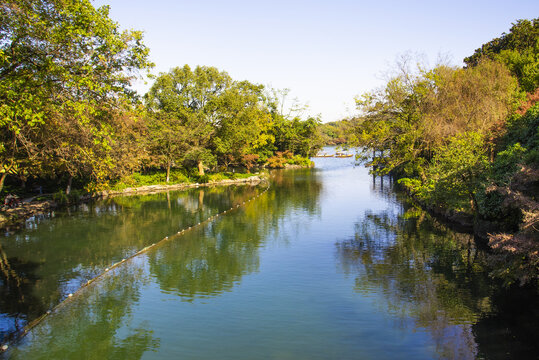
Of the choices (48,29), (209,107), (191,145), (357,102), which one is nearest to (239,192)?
(191,145)

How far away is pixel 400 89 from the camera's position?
101ft

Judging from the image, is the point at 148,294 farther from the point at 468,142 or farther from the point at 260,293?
the point at 468,142

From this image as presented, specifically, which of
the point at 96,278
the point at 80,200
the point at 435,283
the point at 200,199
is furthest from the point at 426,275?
the point at 80,200

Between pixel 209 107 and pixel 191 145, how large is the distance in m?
5.28

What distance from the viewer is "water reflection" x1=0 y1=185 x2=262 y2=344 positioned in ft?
47.7

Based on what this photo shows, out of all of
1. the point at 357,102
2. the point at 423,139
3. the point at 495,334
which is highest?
the point at 357,102

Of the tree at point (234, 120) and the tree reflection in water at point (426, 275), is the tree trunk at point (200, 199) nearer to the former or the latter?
the tree at point (234, 120)

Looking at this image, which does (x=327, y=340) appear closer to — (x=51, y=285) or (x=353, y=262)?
(x=353, y=262)

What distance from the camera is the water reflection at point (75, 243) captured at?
572 inches

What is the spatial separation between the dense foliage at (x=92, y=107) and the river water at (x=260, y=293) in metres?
4.61

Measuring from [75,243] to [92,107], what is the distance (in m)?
10.5

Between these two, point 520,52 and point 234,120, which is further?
point 520,52

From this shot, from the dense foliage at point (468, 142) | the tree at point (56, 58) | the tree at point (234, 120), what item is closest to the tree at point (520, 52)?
the dense foliage at point (468, 142)

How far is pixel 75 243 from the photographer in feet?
72.8
